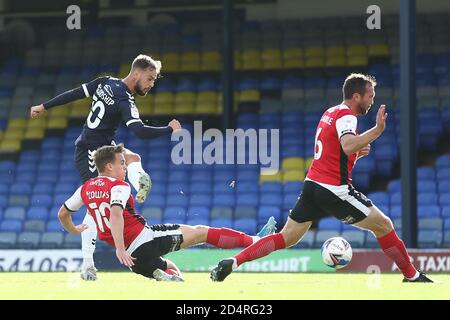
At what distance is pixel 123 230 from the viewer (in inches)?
343

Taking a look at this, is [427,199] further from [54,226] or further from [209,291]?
[209,291]

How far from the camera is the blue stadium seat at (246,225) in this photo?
1734cm

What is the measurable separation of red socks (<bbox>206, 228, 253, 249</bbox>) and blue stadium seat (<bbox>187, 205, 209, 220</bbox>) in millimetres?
8672

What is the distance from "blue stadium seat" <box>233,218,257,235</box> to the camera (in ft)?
56.9

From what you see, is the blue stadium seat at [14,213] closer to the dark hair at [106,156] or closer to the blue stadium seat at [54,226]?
the blue stadium seat at [54,226]

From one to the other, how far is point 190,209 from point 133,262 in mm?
9634

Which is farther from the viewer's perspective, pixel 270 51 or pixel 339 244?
pixel 270 51

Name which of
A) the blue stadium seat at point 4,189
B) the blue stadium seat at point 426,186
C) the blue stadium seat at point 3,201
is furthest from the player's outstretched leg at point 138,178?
the blue stadium seat at point 4,189

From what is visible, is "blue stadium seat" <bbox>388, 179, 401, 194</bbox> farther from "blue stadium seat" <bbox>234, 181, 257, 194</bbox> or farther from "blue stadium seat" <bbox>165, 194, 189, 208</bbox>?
"blue stadium seat" <bbox>165, 194, 189, 208</bbox>

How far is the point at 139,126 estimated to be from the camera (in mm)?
9266
